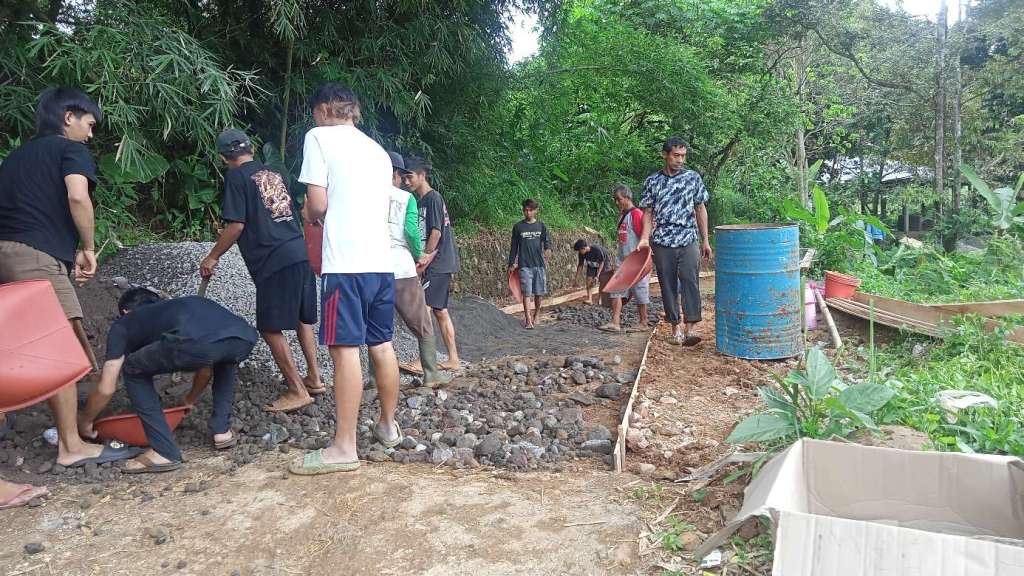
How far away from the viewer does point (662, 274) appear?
5652 mm

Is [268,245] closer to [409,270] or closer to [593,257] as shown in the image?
[409,270]

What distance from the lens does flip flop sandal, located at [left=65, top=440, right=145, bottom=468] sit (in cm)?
318

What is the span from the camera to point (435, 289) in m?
5.10

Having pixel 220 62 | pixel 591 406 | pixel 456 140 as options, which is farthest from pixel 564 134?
pixel 591 406

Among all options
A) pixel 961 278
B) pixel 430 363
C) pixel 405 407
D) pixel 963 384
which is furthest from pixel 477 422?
pixel 961 278

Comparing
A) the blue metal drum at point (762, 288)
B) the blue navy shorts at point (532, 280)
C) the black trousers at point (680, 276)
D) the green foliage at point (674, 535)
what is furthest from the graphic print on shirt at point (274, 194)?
the blue navy shorts at point (532, 280)

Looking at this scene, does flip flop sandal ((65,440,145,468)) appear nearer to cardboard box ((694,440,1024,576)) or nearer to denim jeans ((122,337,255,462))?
denim jeans ((122,337,255,462))

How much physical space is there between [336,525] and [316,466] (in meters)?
0.52

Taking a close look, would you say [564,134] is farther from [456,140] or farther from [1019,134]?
[1019,134]

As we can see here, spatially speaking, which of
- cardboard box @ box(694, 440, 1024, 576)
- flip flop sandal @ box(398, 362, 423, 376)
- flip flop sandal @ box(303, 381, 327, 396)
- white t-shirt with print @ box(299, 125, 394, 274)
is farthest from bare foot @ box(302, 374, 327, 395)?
cardboard box @ box(694, 440, 1024, 576)

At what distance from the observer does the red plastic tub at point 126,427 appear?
3289 millimetres

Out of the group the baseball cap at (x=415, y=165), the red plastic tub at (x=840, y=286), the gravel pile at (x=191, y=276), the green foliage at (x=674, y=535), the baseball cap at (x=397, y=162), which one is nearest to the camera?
the green foliage at (x=674, y=535)

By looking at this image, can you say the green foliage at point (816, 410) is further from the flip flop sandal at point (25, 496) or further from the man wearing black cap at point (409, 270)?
the flip flop sandal at point (25, 496)

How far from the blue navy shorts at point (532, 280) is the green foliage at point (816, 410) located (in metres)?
4.97
